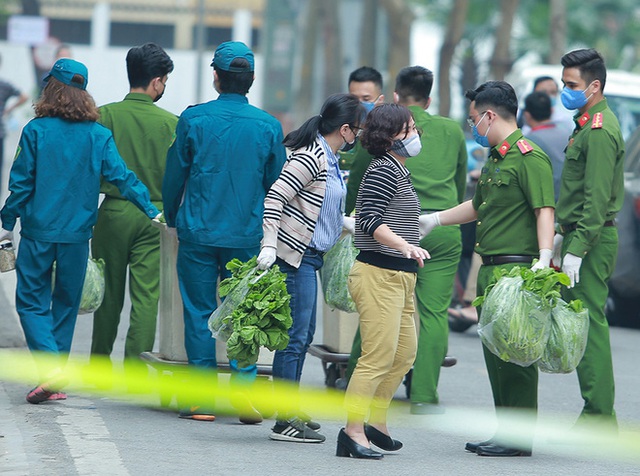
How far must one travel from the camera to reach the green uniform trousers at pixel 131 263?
27.7ft

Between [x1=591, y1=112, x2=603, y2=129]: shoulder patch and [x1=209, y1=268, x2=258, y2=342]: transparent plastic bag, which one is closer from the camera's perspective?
[x1=209, y1=268, x2=258, y2=342]: transparent plastic bag

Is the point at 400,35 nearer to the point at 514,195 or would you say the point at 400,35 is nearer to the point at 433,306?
the point at 433,306

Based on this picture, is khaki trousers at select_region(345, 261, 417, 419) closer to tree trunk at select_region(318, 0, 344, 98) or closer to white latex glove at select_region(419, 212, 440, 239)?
white latex glove at select_region(419, 212, 440, 239)

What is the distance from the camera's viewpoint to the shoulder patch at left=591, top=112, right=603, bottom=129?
7.58m

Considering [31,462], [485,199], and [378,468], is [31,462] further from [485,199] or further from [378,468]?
[485,199]

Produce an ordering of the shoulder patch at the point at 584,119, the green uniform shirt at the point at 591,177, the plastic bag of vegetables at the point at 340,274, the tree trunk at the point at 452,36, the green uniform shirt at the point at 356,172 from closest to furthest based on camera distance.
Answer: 1. the green uniform shirt at the point at 591,177
2. the shoulder patch at the point at 584,119
3. the plastic bag of vegetables at the point at 340,274
4. the green uniform shirt at the point at 356,172
5. the tree trunk at the point at 452,36

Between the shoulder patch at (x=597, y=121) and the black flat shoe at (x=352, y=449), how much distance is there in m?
1.96

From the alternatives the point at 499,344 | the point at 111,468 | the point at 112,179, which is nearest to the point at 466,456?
the point at 499,344

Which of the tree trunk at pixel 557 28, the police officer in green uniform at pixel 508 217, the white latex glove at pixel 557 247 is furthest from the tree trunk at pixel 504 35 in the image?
the police officer in green uniform at pixel 508 217

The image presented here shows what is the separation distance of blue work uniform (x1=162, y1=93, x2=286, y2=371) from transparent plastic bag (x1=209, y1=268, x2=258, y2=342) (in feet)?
1.09

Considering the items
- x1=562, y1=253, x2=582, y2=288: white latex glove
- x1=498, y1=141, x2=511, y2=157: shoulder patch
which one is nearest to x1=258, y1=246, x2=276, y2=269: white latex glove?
x1=498, y1=141, x2=511, y2=157: shoulder patch

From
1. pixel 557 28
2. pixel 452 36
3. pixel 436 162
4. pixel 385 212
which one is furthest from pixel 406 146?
pixel 452 36

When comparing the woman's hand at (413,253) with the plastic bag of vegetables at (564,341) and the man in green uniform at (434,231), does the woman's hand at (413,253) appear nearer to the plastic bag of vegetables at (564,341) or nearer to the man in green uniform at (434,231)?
the plastic bag of vegetables at (564,341)

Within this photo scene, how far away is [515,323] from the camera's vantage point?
688cm
